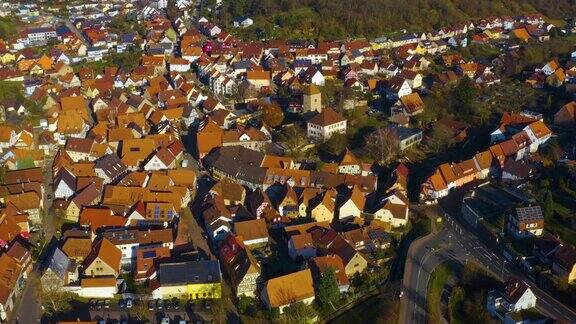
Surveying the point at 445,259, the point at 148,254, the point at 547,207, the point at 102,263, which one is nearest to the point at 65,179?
the point at 102,263

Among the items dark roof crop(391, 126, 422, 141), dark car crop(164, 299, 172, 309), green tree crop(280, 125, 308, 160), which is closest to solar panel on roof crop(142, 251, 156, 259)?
dark car crop(164, 299, 172, 309)

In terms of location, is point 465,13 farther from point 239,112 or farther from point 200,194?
point 200,194

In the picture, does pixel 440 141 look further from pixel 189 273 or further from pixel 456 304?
pixel 189 273

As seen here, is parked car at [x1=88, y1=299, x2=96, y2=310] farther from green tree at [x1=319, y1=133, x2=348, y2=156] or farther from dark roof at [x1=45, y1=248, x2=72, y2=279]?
green tree at [x1=319, y1=133, x2=348, y2=156]

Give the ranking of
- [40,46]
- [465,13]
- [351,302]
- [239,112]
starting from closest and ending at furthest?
[351,302], [239,112], [40,46], [465,13]

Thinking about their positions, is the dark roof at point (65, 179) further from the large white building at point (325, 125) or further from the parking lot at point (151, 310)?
the large white building at point (325, 125)

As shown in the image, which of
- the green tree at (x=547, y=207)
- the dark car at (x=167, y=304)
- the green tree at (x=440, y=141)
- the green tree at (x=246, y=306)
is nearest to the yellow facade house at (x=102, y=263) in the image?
the dark car at (x=167, y=304)

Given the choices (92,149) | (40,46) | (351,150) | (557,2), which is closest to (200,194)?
(92,149)
